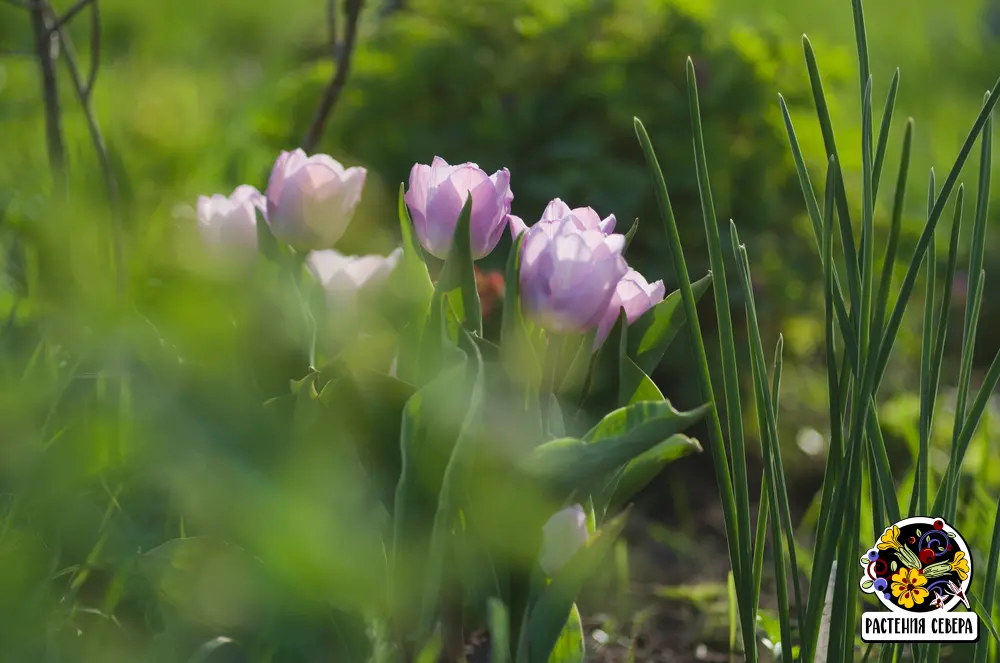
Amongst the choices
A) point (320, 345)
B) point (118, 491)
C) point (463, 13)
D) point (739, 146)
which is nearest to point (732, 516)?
point (320, 345)

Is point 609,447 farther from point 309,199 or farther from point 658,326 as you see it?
point 309,199

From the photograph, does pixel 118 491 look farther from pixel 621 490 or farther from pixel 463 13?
pixel 463 13

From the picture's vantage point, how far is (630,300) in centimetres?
77

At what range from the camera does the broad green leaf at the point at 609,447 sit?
0.63m

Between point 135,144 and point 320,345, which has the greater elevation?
point 135,144

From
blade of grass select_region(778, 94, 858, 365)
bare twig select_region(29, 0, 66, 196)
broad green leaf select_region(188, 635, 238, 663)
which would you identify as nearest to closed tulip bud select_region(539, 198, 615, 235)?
blade of grass select_region(778, 94, 858, 365)

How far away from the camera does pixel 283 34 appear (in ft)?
14.2

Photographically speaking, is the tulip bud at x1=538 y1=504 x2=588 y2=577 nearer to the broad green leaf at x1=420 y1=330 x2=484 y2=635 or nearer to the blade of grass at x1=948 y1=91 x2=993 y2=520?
the broad green leaf at x1=420 y1=330 x2=484 y2=635

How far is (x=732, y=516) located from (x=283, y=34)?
4.04 m

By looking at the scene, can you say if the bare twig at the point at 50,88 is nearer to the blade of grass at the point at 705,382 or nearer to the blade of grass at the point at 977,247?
the blade of grass at the point at 705,382

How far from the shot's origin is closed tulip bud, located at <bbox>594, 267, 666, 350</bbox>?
757 mm

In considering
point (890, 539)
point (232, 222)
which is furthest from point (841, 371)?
point (232, 222)

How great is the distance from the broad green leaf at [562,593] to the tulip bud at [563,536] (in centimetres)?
2

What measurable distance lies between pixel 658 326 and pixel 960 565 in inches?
13.9
